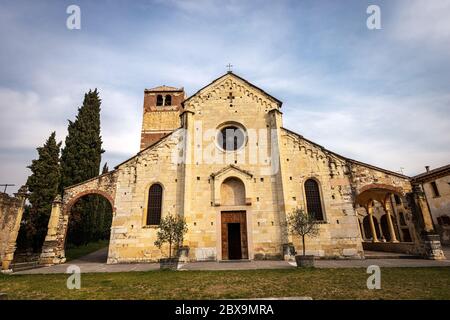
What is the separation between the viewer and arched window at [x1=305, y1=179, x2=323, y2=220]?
14805 mm

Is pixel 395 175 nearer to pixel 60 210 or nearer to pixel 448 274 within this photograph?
pixel 448 274

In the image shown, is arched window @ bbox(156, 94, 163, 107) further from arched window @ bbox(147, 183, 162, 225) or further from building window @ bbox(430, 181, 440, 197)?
building window @ bbox(430, 181, 440, 197)

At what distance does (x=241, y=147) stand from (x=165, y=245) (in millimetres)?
8374

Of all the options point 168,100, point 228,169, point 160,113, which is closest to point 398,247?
point 228,169

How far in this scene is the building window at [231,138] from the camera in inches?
656

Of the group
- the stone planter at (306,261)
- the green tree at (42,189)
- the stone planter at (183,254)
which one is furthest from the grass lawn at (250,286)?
the green tree at (42,189)

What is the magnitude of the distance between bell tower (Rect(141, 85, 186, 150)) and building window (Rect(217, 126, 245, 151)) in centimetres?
1178

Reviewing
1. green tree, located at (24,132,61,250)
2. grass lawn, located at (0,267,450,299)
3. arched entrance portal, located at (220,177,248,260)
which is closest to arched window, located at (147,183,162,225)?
arched entrance portal, located at (220,177,248,260)

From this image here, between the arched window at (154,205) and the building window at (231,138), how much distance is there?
5.59 metres

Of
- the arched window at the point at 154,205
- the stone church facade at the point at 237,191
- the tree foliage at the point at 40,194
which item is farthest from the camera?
the tree foliage at the point at 40,194

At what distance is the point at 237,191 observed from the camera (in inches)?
610

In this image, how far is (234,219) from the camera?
14812 millimetres

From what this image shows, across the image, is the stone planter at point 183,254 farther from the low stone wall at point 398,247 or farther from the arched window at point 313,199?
the low stone wall at point 398,247

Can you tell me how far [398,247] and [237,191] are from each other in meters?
12.6
